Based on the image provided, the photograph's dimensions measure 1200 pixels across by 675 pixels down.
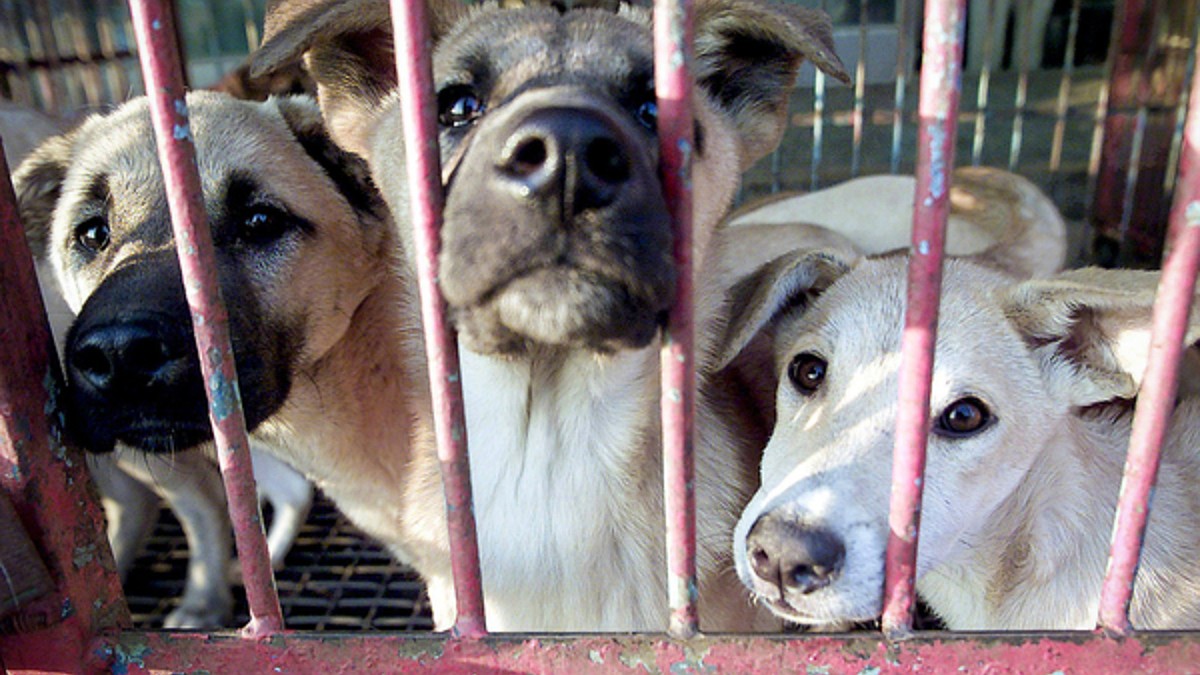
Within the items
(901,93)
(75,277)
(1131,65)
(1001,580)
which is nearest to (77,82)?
(75,277)

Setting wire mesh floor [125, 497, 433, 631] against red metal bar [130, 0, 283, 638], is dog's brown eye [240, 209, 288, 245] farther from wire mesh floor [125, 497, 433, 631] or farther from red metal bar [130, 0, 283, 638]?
wire mesh floor [125, 497, 433, 631]

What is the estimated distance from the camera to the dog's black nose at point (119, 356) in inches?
71.2

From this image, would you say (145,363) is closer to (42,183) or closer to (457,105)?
(457,105)

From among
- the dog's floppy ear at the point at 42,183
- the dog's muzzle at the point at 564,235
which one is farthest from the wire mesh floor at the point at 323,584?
the dog's muzzle at the point at 564,235

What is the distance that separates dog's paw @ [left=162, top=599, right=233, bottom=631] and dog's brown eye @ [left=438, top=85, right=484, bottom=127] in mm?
2096

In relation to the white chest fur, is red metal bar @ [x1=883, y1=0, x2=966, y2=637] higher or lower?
higher

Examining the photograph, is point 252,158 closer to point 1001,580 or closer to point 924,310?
point 924,310

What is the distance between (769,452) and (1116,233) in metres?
4.00

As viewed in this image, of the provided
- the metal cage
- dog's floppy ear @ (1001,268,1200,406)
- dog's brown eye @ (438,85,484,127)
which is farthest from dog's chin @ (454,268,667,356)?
dog's floppy ear @ (1001,268,1200,406)

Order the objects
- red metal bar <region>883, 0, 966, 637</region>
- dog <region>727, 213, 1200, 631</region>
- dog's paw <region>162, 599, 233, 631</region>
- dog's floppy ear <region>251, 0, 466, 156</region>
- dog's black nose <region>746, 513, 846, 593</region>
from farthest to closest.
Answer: dog's paw <region>162, 599, 233, 631</region> → dog's floppy ear <region>251, 0, 466, 156</region> → dog <region>727, 213, 1200, 631</region> → dog's black nose <region>746, 513, 846, 593</region> → red metal bar <region>883, 0, 966, 637</region>

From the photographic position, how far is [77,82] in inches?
203

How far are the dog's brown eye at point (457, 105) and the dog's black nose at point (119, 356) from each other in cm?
75

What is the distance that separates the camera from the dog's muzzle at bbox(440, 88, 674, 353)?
1.35 m

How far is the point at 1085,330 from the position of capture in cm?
196
